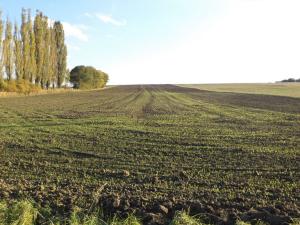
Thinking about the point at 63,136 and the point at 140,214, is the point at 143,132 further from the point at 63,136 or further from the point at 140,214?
the point at 140,214

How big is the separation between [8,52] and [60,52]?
59.7 feet

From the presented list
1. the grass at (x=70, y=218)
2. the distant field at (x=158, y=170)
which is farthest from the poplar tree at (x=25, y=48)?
the grass at (x=70, y=218)

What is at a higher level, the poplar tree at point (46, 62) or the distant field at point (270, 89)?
the poplar tree at point (46, 62)

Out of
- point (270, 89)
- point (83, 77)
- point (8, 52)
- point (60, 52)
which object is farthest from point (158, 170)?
point (83, 77)

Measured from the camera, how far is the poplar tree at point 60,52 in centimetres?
6481

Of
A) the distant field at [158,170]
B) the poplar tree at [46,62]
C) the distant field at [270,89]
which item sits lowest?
the distant field at [158,170]

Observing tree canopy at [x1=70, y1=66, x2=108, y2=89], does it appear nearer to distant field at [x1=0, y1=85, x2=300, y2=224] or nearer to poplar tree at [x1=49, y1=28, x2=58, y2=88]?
poplar tree at [x1=49, y1=28, x2=58, y2=88]

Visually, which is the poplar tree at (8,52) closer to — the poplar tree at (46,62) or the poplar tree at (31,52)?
the poplar tree at (31,52)

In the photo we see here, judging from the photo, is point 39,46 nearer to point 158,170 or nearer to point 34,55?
point 34,55

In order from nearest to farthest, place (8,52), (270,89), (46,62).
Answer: (8,52) → (46,62) → (270,89)

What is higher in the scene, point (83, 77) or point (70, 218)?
point (83, 77)

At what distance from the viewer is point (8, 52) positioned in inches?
1871

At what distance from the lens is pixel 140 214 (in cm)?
547

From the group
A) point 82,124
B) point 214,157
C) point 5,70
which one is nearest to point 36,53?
point 5,70
